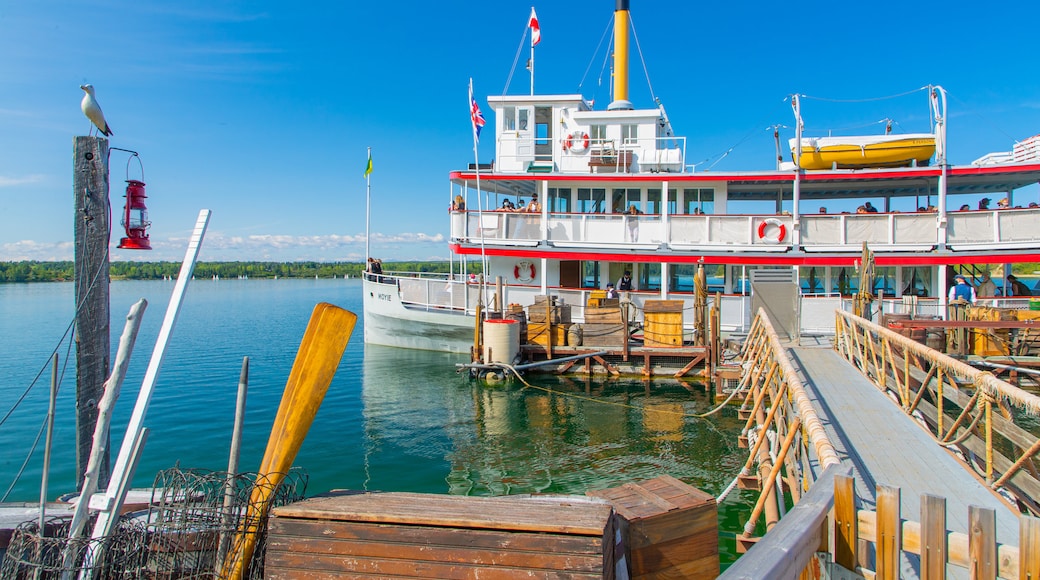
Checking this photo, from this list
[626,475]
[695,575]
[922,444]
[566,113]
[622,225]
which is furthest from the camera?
[566,113]

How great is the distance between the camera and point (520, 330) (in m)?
19.6

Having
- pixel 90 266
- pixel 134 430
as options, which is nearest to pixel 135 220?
pixel 90 266

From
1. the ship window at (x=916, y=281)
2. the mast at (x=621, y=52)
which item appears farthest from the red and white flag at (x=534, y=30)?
the ship window at (x=916, y=281)

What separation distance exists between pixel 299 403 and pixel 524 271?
17.7 m

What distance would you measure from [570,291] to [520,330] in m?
2.84

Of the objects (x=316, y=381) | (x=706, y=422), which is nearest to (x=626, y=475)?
(x=706, y=422)

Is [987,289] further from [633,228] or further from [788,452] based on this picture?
[788,452]

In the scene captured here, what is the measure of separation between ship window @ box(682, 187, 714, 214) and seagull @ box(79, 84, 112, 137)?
18900mm

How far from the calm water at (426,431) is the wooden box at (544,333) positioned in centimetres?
124

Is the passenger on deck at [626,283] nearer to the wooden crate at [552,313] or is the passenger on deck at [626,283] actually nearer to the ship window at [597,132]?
the wooden crate at [552,313]

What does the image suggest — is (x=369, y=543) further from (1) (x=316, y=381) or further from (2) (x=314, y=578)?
(1) (x=316, y=381)

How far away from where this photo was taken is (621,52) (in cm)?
2636

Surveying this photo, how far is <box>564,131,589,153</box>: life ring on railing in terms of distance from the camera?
22.9 metres

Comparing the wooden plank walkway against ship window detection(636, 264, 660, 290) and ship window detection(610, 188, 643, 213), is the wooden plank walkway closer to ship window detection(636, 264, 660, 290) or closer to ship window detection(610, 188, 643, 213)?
ship window detection(636, 264, 660, 290)
